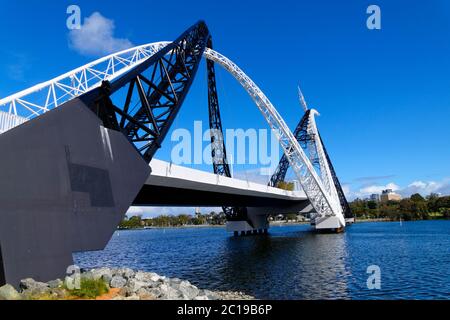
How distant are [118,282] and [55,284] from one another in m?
2.73

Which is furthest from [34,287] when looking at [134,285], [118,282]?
[134,285]

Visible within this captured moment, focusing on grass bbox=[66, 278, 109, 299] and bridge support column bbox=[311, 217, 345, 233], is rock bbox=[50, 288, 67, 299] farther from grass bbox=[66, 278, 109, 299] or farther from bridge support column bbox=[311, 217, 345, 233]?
bridge support column bbox=[311, 217, 345, 233]

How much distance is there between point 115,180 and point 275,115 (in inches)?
2345

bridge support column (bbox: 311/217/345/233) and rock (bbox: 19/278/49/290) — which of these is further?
bridge support column (bbox: 311/217/345/233)

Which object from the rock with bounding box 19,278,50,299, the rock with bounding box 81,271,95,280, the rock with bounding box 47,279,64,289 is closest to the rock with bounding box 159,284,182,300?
the rock with bounding box 81,271,95,280

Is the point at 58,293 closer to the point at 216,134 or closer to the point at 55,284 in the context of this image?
the point at 55,284

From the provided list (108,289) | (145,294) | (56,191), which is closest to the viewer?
(56,191)

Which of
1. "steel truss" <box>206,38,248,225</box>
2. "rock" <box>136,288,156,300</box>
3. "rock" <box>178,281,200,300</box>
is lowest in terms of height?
"rock" <box>178,281,200,300</box>

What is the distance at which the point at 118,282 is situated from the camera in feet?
46.2

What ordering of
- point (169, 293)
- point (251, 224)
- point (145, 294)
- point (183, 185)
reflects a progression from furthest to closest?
point (251, 224) < point (183, 185) < point (169, 293) < point (145, 294)

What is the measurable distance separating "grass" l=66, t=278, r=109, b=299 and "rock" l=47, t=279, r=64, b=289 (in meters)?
0.52

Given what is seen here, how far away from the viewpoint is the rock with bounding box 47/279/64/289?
11761 millimetres

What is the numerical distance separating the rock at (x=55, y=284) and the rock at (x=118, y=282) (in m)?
2.29

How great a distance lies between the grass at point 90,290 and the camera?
11.7 m
